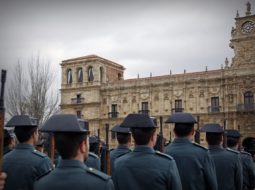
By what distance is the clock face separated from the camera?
3741 cm

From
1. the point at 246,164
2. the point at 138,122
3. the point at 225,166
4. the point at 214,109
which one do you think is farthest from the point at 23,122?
the point at 214,109

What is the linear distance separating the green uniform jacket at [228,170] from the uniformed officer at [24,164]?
2.20m

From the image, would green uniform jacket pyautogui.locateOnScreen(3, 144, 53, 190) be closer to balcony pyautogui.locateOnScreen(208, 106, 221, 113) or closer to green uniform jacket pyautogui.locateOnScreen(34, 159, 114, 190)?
green uniform jacket pyautogui.locateOnScreen(34, 159, 114, 190)

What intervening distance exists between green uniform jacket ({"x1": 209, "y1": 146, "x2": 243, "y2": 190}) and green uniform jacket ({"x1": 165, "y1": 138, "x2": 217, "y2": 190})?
0.84 m

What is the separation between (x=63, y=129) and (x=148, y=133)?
1103 mm

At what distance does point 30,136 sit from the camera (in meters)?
4.07

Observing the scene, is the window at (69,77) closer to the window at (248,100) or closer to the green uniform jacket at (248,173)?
the window at (248,100)

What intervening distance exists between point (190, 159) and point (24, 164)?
5.61ft

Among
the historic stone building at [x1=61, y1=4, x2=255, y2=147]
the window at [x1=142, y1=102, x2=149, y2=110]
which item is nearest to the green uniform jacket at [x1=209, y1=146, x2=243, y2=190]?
the historic stone building at [x1=61, y1=4, x2=255, y2=147]

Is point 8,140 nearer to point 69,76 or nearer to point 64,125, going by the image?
point 64,125

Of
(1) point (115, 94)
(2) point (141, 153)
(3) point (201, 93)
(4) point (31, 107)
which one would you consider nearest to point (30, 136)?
(2) point (141, 153)

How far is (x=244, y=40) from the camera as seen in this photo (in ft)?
123

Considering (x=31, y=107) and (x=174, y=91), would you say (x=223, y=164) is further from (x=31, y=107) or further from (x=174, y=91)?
(x=174, y=91)

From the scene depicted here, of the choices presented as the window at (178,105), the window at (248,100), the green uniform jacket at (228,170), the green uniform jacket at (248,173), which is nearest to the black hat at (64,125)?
the green uniform jacket at (228,170)
